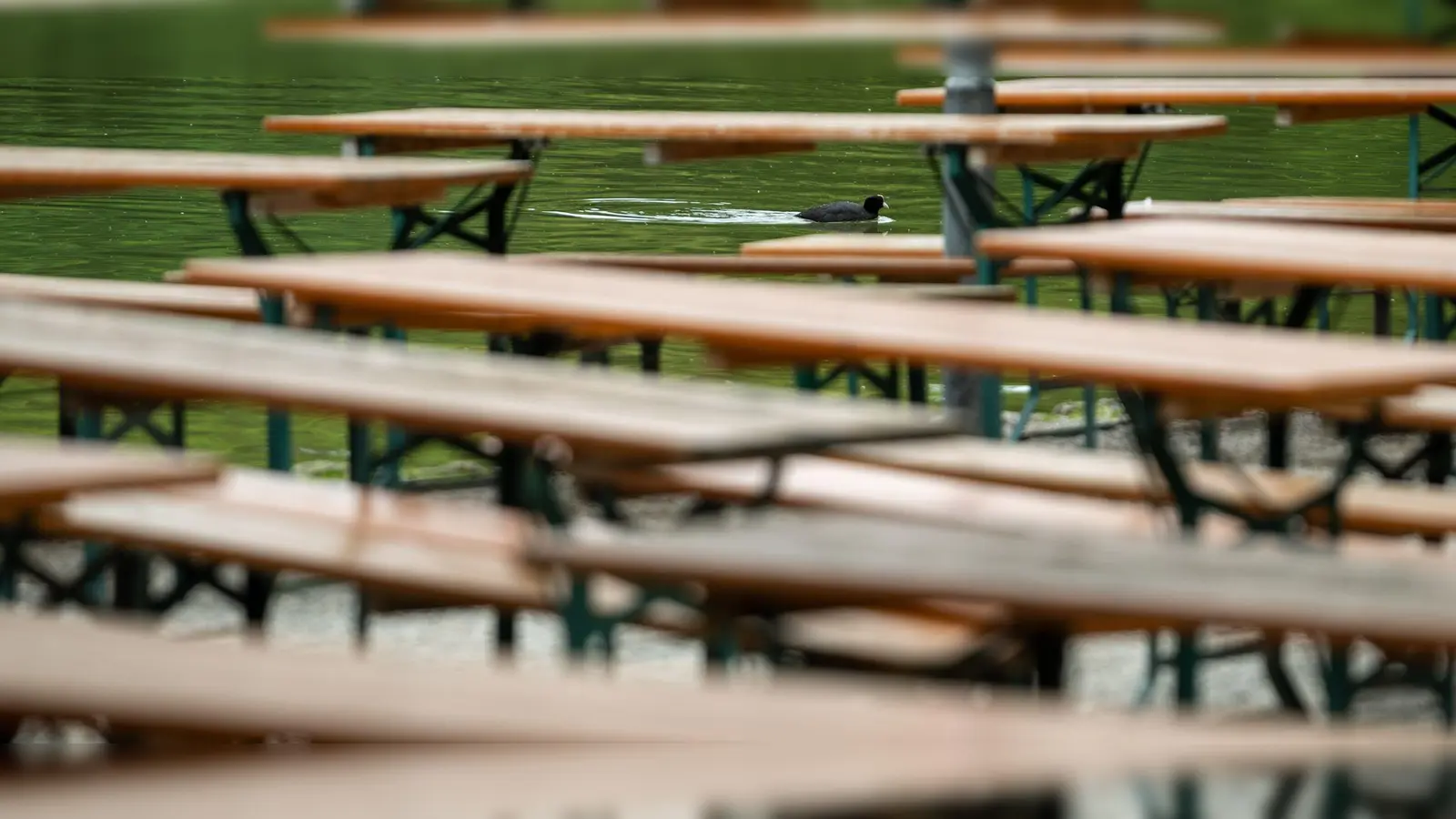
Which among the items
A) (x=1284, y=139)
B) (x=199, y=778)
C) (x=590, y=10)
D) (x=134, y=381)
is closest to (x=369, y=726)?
(x=199, y=778)

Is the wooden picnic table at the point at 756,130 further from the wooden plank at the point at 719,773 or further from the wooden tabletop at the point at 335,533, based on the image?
the wooden plank at the point at 719,773

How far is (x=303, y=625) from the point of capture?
6.16m

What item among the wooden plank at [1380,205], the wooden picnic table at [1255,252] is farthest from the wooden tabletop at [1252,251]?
the wooden plank at [1380,205]

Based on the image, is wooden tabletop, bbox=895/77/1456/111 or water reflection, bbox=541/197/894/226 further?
water reflection, bbox=541/197/894/226

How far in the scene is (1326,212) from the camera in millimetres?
8961

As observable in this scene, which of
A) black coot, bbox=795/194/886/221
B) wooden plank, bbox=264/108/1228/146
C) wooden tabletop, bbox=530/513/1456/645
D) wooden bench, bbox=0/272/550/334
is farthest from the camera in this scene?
black coot, bbox=795/194/886/221

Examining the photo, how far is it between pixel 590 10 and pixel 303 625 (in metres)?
3.22

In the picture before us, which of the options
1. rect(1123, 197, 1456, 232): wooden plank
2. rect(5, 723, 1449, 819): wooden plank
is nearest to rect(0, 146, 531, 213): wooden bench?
rect(1123, 197, 1456, 232): wooden plank

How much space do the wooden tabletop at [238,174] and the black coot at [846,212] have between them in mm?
12255

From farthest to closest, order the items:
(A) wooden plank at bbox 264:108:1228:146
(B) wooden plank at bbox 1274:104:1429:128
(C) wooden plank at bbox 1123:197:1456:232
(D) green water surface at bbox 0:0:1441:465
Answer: (B) wooden plank at bbox 1274:104:1429:128
(C) wooden plank at bbox 1123:197:1456:232
(A) wooden plank at bbox 264:108:1228:146
(D) green water surface at bbox 0:0:1441:465

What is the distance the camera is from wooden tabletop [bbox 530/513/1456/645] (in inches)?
116

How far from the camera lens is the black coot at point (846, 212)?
19.8 metres

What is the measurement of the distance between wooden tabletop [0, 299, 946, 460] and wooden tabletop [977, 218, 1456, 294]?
54.7 inches

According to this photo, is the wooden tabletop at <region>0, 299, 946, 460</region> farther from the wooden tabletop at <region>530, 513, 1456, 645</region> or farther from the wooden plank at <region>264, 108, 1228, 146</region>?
the wooden plank at <region>264, 108, 1228, 146</region>
